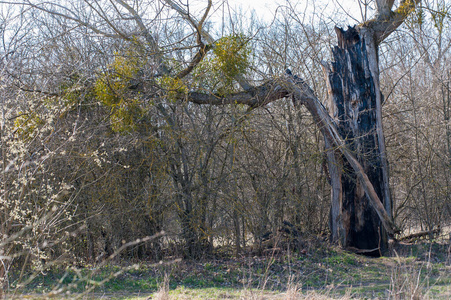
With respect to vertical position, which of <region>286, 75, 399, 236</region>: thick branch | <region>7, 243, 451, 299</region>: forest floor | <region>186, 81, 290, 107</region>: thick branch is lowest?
<region>7, 243, 451, 299</region>: forest floor

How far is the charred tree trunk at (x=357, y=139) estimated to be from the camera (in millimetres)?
8195

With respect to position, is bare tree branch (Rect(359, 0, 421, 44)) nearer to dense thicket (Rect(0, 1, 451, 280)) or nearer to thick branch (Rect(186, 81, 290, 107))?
dense thicket (Rect(0, 1, 451, 280))

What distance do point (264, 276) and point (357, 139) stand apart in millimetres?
3431

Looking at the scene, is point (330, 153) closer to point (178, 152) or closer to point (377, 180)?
point (377, 180)

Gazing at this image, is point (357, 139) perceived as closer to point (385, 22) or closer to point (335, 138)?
point (335, 138)

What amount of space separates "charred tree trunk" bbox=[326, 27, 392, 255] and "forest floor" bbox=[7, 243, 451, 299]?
539mm

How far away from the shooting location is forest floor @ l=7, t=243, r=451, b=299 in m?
5.71

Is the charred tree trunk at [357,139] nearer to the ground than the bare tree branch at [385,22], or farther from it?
nearer to the ground

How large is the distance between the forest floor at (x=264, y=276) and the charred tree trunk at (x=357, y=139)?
1.77 ft

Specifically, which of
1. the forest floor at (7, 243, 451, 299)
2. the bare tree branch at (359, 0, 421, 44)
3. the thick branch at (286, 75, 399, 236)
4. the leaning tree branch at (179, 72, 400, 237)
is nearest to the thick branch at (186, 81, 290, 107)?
the leaning tree branch at (179, 72, 400, 237)

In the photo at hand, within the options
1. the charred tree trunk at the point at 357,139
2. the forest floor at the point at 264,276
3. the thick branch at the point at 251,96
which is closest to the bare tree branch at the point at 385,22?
the charred tree trunk at the point at 357,139

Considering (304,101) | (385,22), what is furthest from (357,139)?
(385,22)

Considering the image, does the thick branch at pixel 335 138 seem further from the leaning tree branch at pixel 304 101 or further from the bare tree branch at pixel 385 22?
the bare tree branch at pixel 385 22

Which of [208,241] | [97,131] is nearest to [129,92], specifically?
[97,131]
